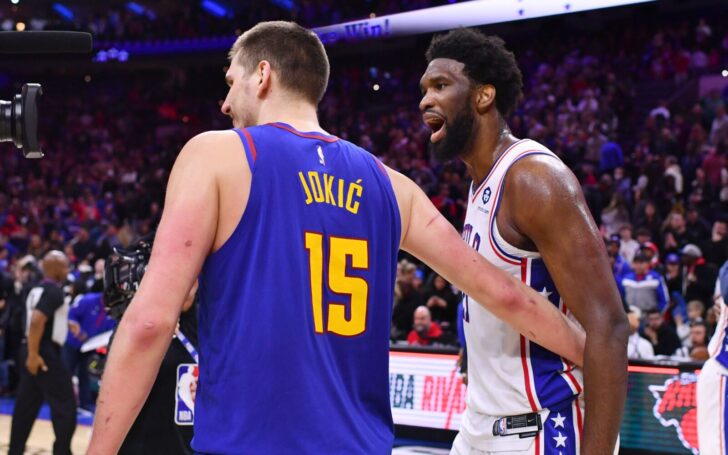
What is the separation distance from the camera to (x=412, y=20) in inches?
776

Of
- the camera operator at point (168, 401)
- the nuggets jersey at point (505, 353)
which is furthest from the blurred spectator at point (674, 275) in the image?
the nuggets jersey at point (505, 353)

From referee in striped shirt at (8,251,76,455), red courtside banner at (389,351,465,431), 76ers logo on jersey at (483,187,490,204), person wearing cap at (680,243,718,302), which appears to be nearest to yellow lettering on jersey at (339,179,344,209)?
76ers logo on jersey at (483,187,490,204)

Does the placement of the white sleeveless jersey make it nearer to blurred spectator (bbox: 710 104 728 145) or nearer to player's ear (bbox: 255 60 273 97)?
player's ear (bbox: 255 60 273 97)

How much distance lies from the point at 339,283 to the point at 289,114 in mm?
438

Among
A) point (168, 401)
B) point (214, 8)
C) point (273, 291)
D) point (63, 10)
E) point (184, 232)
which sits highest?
point (63, 10)

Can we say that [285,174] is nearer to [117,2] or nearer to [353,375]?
[353,375]

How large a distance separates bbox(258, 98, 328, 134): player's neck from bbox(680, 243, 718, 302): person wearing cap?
324 inches

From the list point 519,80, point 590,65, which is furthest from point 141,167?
point 519,80

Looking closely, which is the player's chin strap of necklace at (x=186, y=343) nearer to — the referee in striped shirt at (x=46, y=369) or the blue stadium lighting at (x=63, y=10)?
the referee in striped shirt at (x=46, y=369)

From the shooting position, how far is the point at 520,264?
2789 millimetres

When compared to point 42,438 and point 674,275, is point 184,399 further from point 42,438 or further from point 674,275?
point 674,275

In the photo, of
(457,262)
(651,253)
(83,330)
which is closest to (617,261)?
(651,253)

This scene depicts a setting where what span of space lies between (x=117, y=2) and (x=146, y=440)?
2406 centimetres

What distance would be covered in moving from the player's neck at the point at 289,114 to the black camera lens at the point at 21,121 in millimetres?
580
